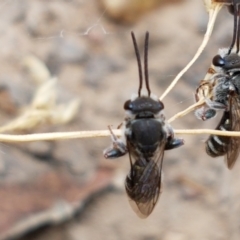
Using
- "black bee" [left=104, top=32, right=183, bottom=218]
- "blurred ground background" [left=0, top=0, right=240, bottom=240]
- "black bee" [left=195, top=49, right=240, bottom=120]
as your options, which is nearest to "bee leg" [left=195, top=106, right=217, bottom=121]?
"black bee" [left=195, top=49, right=240, bottom=120]

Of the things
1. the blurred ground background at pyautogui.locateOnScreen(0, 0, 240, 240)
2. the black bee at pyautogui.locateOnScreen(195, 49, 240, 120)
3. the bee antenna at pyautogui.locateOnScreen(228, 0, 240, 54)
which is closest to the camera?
the bee antenna at pyautogui.locateOnScreen(228, 0, 240, 54)

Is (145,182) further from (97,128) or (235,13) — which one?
(97,128)

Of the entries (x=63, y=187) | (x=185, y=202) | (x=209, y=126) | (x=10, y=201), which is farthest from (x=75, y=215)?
(x=209, y=126)

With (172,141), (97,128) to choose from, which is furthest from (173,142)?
(97,128)

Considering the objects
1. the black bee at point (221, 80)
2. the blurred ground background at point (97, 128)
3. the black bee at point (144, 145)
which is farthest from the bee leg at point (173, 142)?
the blurred ground background at point (97, 128)

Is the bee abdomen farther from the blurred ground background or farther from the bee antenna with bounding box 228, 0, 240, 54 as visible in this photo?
the blurred ground background

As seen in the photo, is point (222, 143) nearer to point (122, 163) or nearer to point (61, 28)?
point (122, 163)
